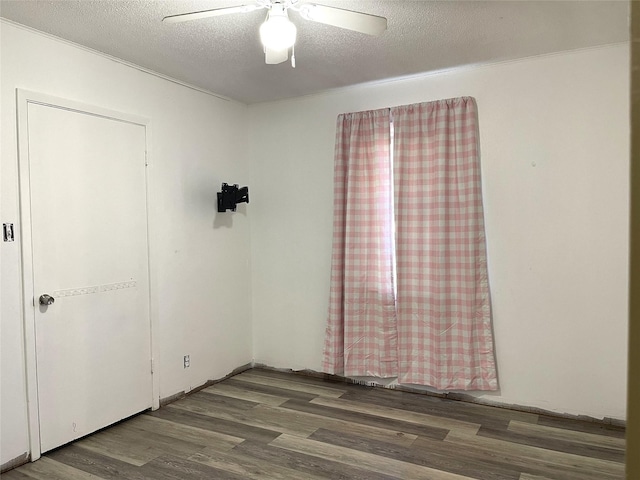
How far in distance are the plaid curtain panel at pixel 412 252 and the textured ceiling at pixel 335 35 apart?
48 centimetres

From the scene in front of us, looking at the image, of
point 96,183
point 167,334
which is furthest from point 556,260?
point 96,183

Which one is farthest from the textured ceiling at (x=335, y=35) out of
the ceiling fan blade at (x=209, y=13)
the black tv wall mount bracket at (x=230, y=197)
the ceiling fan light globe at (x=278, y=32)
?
the black tv wall mount bracket at (x=230, y=197)

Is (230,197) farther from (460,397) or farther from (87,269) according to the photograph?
(460,397)

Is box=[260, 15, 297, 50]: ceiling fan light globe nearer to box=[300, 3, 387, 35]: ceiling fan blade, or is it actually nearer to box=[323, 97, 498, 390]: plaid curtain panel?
box=[300, 3, 387, 35]: ceiling fan blade

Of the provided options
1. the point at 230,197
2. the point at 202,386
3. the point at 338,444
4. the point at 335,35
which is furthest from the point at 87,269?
the point at 335,35

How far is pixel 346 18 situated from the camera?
215 cm

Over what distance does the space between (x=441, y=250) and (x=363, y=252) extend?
0.64 metres

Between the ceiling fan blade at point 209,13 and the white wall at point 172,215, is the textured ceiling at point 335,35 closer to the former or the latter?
the white wall at point 172,215

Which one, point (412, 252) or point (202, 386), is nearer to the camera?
point (412, 252)

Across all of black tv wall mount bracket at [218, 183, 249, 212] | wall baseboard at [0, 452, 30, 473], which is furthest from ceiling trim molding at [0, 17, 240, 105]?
wall baseboard at [0, 452, 30, 473]

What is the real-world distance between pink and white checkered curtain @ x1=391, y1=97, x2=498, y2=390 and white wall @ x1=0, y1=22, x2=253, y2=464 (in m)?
1.57

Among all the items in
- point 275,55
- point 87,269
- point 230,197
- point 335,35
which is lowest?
point 87,269

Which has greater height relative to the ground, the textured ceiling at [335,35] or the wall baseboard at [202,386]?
the textured ceiling at [335,35]

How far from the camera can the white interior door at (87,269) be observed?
2.82 m
